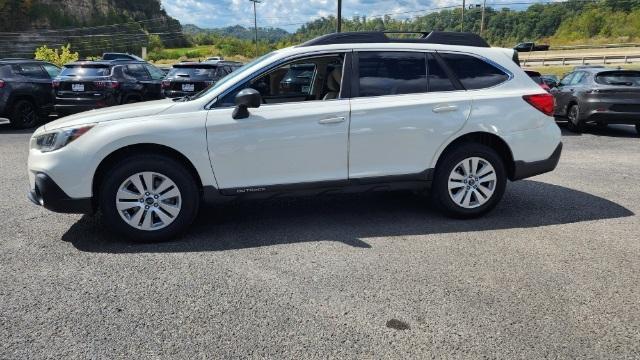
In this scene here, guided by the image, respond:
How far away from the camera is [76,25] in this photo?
9369 centimetres

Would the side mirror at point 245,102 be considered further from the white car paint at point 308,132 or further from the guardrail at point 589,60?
the guardrail at point 589,60

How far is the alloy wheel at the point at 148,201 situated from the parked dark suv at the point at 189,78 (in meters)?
9.30

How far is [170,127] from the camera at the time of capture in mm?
4469

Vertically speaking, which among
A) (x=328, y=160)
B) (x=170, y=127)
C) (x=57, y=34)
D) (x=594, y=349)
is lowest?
(x=594, y=349)

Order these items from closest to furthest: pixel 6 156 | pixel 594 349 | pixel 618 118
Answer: pixel 594 349, pixel 6 156, pixel 618 118

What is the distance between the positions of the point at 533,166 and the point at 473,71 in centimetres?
115

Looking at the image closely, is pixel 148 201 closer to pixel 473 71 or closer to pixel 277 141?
pixel 277 141

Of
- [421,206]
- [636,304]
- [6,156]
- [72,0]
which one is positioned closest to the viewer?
[636,304]

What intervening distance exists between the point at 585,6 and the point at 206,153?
118712 mm

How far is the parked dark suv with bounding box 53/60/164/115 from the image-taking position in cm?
1216

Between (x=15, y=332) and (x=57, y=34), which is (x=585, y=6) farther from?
(x=15, y=332)

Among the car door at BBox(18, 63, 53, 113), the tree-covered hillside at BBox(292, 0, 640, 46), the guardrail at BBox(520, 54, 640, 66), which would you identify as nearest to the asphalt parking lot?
the car door at BBox(18, 63, 53, 113)

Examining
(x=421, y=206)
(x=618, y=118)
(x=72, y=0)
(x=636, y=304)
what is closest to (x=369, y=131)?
(x=421, y=206)

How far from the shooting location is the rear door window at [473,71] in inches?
204
